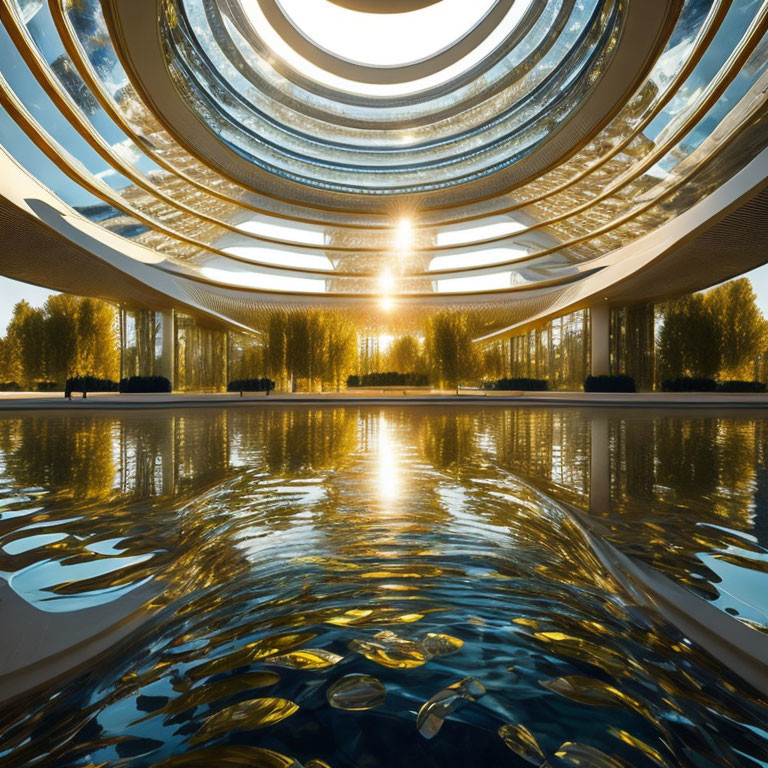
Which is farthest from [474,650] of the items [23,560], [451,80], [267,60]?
[451,80]

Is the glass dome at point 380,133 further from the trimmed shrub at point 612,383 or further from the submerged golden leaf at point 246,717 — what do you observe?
the submerged golden leaf at point 246,717

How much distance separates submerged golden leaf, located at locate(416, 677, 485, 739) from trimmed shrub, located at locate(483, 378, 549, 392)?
3042cm

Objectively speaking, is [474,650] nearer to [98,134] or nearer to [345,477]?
[345,477]

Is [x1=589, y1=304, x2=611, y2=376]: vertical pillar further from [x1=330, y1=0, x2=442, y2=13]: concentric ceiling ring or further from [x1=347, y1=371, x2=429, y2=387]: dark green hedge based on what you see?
[x1=330, y1=0, x2=442, y2=13]: concentric ceiling ring

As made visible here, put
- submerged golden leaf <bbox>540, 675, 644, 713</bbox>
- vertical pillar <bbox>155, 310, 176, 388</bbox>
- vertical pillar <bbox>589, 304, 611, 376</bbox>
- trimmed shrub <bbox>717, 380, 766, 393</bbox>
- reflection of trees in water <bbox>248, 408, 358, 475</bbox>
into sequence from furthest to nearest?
vertical pillar <bbox>155, 310, 176, 388</bbox> → vertical pillar <bbox>589, 304, 611, 376</bbox> → trimmed shrub <bbox>717, 380, 766, 393</bbox> → reflection of trees in water <bbox>248, 408, 358, 475</bbox> → submerged golden leaf <bbox>540, 675, 644, 713</bbox>

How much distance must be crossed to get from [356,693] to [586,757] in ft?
1.76

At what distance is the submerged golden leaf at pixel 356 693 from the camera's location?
1.14 metres

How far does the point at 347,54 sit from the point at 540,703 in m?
31.2

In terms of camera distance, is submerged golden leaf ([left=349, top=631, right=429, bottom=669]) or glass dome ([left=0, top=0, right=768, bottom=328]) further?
glass dome ([left=0, top=0, right=768, bottom=328])

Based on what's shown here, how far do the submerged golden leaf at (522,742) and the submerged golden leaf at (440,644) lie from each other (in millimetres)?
339

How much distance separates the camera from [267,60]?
25.0 metres

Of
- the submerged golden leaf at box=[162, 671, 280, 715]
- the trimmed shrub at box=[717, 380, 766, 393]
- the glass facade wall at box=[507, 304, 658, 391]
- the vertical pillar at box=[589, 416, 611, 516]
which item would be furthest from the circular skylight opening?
the submerged golden leaf at box=[162, 671, 280, 715]

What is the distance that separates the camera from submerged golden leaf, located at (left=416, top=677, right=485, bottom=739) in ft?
3.47

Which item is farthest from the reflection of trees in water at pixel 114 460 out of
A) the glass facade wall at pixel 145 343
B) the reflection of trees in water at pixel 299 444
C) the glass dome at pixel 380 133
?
the glass facade wall at pixel 145 343
